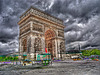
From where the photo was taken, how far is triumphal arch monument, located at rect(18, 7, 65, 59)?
23.2 meters

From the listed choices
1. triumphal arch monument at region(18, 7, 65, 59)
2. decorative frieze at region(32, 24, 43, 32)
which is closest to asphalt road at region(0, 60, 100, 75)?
triumphal arch monument at region(18, 7, 65, 59)

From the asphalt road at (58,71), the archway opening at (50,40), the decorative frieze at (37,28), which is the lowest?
the asphalt road at (58,71)

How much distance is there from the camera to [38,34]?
81.5 feet

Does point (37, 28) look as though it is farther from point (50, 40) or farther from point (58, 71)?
point (58, 71)

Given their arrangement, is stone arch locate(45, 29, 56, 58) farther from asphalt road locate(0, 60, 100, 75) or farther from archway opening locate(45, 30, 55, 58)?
asphalt road locate(0, 60, 100, 75)

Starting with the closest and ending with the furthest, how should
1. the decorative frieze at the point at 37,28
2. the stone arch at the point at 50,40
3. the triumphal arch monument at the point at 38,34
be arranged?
the triumphal arch monument at the point at 38,34
the decorative frieze at the point at 37,28
the stone arch at the point at 50,40

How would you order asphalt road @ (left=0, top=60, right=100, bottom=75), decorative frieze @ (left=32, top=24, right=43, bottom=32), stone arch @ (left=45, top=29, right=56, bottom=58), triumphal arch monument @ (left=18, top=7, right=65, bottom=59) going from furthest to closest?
stone arch @ (left=45, top=29, right=56, bottom=58) → decorative frieze @ (left=32, top=24, right=43, bottom=32) → triumphal arch monument @ (left=18, top=7, right=65, bottom=59) → asphalt road @ (left=0, top=60, right=100, bottom=75)

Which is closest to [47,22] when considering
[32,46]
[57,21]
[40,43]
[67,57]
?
[57,21]

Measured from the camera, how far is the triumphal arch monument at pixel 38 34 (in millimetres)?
23234

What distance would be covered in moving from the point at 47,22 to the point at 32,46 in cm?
1089

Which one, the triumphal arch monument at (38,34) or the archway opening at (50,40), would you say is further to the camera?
the archway opening at (50,40)

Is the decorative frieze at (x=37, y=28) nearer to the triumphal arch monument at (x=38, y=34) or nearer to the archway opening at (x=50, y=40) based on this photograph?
the triumphal arch monument at (x=38, y=34)

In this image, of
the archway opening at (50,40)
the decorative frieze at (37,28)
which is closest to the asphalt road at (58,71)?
the decorative frieze at (37,28)

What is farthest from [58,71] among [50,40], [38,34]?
[50,40]
